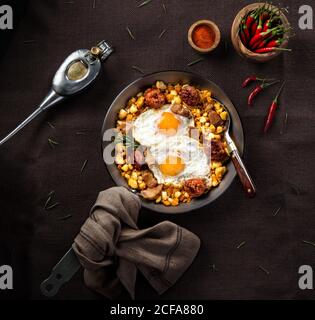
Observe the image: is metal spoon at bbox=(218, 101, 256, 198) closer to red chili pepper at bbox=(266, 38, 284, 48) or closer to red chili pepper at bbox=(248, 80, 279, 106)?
red chili pepper at bbox=(248, 80, 279, 106)

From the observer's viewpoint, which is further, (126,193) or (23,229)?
(23,229)

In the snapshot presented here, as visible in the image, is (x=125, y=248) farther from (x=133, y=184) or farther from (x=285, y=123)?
(x=285, y=123)

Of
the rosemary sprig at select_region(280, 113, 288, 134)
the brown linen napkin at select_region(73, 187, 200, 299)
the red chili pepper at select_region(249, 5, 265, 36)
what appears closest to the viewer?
the brown linen napkin at select_region(73, 187, 200, 299)

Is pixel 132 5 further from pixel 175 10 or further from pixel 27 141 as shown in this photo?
pixel 27 141

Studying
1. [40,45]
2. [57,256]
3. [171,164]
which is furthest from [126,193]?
[40,45]
